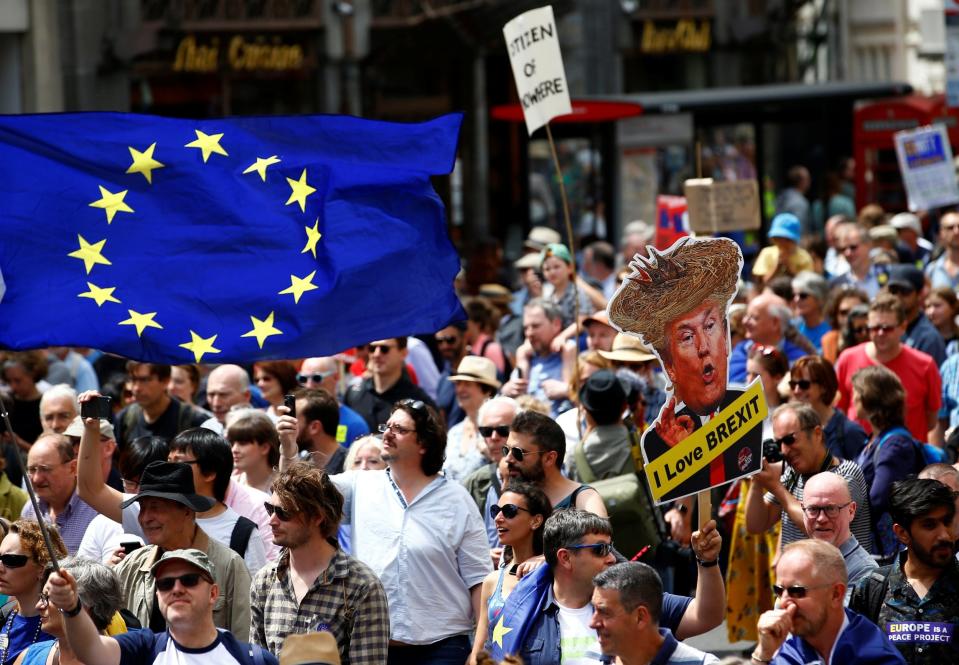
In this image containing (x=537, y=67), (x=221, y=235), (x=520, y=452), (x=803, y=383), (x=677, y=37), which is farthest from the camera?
(x=677, y=37)

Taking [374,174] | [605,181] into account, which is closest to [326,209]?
[374,174]

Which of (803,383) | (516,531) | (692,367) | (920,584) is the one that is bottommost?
(920,584)

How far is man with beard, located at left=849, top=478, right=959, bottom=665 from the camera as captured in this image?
640cm

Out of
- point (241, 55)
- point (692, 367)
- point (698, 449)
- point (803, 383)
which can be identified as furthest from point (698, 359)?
point (241, 55)

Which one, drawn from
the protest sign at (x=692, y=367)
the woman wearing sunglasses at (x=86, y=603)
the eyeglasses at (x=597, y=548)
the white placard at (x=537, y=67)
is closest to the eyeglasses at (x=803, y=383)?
the white placard at (x=537, y=67)

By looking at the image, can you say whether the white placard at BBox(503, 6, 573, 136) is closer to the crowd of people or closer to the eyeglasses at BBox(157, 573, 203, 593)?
the crowd of people

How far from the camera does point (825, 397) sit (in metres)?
9.20

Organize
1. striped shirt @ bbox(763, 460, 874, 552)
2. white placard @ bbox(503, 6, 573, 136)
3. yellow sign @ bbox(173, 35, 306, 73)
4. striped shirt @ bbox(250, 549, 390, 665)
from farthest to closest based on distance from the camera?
yellow sign @ bbox(173, 35, 306, 73)
white placard @ bbox(503, 6, 573, 136)
striped shirt @ bbox(763, 460, 874, 552)
striped shirt @ bbox(250, 549, 390, 665)

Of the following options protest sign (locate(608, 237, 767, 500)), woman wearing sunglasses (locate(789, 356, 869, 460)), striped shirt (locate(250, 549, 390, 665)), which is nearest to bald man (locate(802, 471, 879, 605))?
protest sign (locate(608, 237, 767, 500))

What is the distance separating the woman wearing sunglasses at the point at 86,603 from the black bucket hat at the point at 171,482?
537mm

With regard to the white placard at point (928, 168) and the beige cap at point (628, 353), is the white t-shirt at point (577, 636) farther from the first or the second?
the white placard at point (928, 168)

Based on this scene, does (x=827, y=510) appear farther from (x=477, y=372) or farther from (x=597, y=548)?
(x=477, y=372)

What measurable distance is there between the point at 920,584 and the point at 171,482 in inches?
111

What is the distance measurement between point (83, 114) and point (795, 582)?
12.5 feet
